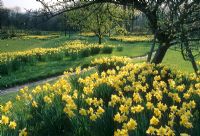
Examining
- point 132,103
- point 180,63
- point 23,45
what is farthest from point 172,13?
point 23,45

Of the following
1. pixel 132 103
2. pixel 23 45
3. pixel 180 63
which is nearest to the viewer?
pixel 132 103

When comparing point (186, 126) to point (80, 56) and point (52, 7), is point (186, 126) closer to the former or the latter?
point (52, 7)

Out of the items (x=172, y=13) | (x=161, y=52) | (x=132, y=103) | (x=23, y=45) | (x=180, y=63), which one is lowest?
(x=23, y=45)

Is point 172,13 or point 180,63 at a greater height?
point 172,13

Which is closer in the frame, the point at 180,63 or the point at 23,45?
the point at 180,63

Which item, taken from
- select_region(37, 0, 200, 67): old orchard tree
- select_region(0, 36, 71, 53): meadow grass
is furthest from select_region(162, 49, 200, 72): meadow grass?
select_region(0, 36, 71, 53): meadow grass

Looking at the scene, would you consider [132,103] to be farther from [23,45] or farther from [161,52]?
[23,45]

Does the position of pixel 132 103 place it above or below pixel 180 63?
above

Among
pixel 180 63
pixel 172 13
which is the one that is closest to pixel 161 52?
pixel 172 13

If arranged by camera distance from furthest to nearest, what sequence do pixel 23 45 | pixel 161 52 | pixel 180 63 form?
pixel 23 45
pixel 180 63
pixel 161 52

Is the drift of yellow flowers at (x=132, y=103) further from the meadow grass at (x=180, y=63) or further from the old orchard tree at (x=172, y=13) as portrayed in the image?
the meadow grass at (x=180, y=63)

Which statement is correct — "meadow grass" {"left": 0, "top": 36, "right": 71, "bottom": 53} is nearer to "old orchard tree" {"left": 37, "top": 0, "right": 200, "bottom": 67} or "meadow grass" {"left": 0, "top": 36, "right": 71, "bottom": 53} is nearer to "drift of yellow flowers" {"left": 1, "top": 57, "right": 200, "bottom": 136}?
"old orchard tree" {"left": 37, "top": 0, "right": 200, "bottom": 67}

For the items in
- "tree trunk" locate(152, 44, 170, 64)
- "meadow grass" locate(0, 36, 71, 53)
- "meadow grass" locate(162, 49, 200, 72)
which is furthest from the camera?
"meadow grass" locate(0, 36, 71, 53)

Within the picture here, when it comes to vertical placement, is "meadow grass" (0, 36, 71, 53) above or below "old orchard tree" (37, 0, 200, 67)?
below
